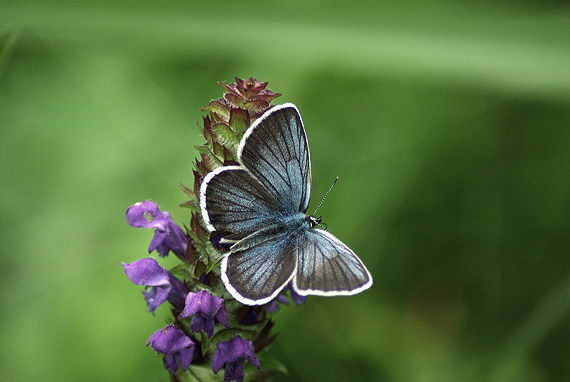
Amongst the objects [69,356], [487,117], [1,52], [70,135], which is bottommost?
[69,356]

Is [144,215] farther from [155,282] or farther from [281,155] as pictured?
[281,155]

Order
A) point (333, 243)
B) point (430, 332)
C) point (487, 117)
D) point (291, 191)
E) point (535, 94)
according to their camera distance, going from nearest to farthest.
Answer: point (333, 243) < point (291, 191) < point (535, 94) < point (430, 332) < point (487, 117)

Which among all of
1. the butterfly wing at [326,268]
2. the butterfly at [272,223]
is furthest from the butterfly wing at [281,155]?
the butterfly wing at [326,268]

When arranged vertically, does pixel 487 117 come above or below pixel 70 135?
above

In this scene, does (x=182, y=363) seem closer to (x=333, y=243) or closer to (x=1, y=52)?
(x=333, y=243)

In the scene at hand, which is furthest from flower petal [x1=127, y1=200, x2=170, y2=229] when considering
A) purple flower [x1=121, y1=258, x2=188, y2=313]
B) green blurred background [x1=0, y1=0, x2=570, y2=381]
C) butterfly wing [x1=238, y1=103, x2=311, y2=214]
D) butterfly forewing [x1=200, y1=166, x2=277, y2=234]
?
green blurred background [x1=0, y1=0, x2=570, y2=381]

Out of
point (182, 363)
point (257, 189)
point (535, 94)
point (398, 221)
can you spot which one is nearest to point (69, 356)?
point (182, 363)

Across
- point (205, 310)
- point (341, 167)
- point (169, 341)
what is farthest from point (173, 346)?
point (341, 167)
